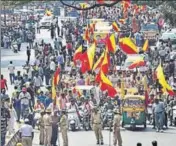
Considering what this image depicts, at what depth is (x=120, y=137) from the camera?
887 inches

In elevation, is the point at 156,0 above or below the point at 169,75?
above

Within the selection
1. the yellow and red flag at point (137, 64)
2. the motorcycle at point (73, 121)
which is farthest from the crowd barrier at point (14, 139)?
the yellow and red flag at point (137, 64)

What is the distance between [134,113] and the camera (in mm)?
25266

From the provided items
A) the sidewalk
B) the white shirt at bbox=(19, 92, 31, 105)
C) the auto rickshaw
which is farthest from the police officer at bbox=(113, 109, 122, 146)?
the sidewalk

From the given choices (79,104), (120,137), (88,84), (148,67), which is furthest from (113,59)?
(120,137)

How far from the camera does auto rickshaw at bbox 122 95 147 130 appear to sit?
25234mm

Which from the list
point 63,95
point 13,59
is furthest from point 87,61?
point 13,59

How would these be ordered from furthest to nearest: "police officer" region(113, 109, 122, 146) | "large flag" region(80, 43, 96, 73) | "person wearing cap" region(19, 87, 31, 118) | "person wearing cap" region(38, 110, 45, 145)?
"large flag" region(80, 43, 96, 73), "person wearing cap" region(19, 87, 31, 118), "person wearing cap" region(38, 110, 45, 145), "police officer" region(113, 109, 122, 146)

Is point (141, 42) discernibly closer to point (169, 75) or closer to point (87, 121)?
point (169, 75)

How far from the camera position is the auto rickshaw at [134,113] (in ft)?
82.8

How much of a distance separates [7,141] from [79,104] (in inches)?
189

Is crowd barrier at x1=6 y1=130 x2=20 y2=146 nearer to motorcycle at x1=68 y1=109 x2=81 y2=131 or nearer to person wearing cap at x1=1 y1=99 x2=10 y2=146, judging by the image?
person wearing cap at x1=1 y1=99 x2=10 y2=146

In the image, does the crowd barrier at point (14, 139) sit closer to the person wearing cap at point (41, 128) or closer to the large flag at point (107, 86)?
the person wearing cap at point (41, 128)

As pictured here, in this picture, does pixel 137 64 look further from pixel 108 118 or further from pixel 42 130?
pixel 42 130
